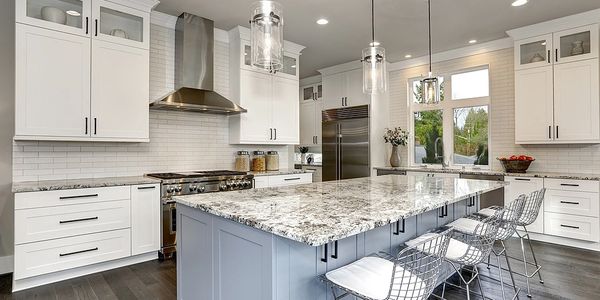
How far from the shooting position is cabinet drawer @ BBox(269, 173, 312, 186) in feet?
14.2

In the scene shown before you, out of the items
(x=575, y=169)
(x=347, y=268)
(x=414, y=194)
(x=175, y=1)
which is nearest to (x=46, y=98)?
(x=175, y=1)

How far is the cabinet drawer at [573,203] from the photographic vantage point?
3658 mm

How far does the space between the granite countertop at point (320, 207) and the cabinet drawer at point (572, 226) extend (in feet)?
7.03

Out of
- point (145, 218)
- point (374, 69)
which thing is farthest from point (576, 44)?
point (145, 218)

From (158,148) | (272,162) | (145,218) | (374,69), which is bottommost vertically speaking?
(145,218)

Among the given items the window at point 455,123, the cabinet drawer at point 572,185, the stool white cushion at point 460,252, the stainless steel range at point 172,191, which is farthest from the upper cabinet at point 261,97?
the cabinet drawer at point 572,185

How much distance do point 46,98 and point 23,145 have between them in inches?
23.5

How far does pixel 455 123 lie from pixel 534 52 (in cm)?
151

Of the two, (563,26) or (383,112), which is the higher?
(563,26)

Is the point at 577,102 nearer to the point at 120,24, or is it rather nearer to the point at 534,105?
the point at 534,105

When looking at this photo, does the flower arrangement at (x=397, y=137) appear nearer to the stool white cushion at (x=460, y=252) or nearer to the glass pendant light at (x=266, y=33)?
the stool white cushion at (x=460, y=252)

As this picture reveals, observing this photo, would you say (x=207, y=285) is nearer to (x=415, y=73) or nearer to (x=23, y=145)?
(x=23, y=145)

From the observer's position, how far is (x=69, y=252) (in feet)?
9.37

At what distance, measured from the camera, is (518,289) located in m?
2.50
